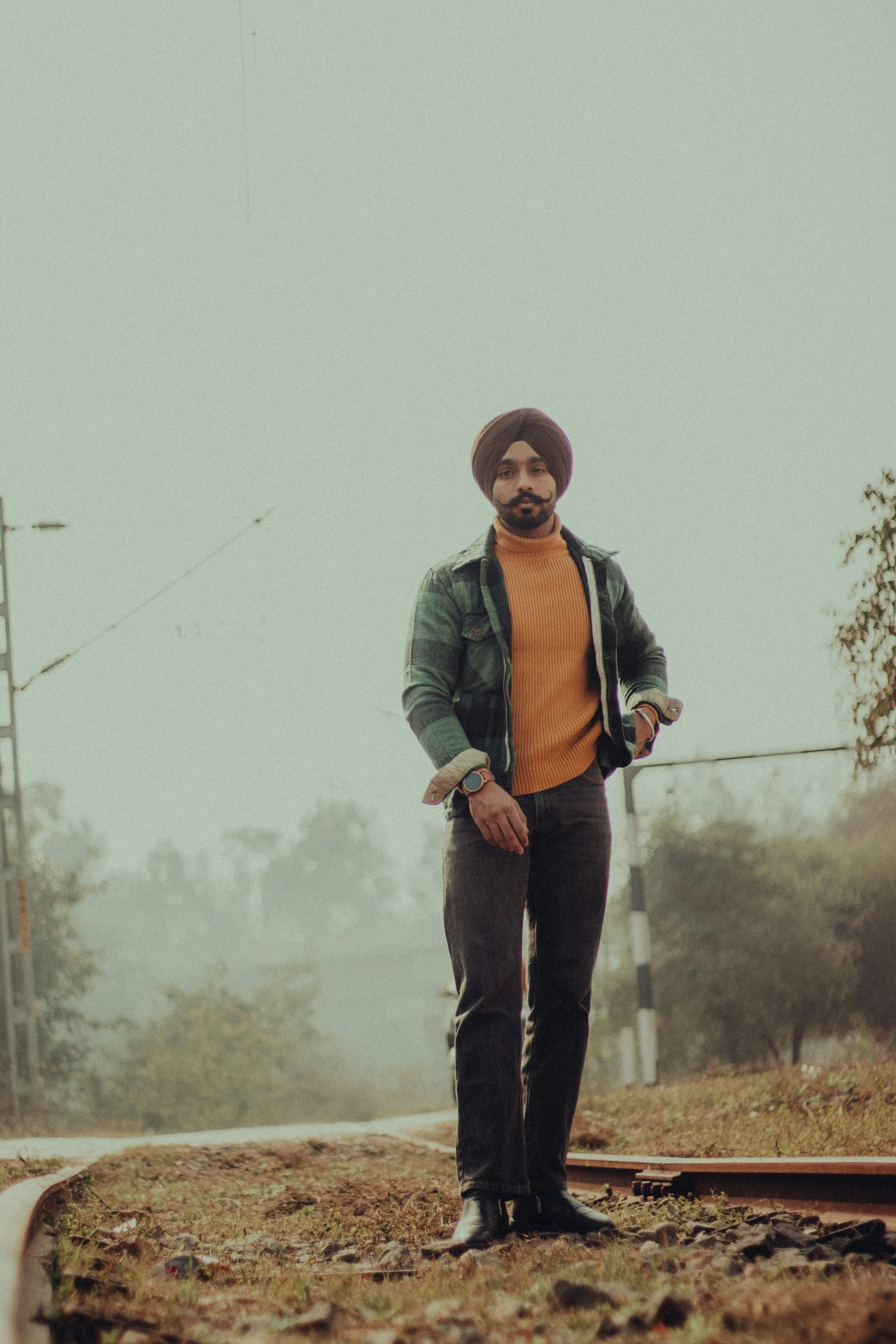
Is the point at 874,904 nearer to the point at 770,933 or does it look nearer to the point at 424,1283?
the point at 770,933

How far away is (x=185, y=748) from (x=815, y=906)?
122149mm

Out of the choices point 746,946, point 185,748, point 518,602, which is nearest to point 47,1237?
point 518,602

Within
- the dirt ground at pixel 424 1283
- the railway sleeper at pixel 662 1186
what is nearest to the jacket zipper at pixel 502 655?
the dirt ground at pixel 424 1283

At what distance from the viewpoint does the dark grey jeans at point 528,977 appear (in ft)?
10.1

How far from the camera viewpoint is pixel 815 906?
11195 millimetres

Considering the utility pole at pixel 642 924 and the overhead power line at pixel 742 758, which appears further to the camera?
the utility pole at pixel 642 924

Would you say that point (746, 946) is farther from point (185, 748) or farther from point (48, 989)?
point (185, 748)

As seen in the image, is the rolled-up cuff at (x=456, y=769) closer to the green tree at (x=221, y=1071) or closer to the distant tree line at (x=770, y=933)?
the distant tree line at (x=770, y=933)

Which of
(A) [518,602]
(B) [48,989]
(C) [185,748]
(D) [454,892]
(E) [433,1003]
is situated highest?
(C) [185,748]

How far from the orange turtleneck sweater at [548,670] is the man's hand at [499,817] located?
0.66ft

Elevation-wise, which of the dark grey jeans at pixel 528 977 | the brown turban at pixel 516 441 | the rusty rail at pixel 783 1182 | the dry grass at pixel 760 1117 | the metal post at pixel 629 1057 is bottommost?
the metal post at pixel 629 1057

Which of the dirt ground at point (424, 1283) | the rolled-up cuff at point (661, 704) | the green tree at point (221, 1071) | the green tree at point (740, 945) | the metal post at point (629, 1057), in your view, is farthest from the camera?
the green tree at point (221, 1071)

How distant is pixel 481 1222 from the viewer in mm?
2889

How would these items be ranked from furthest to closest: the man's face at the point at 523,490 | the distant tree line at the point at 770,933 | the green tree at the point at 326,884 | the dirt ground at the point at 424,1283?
the green tree at the point at 326,884, the distant tree line at the point at 770,933, the man's face at the point at 523,490, the dirt ground at the point at 424,1283
